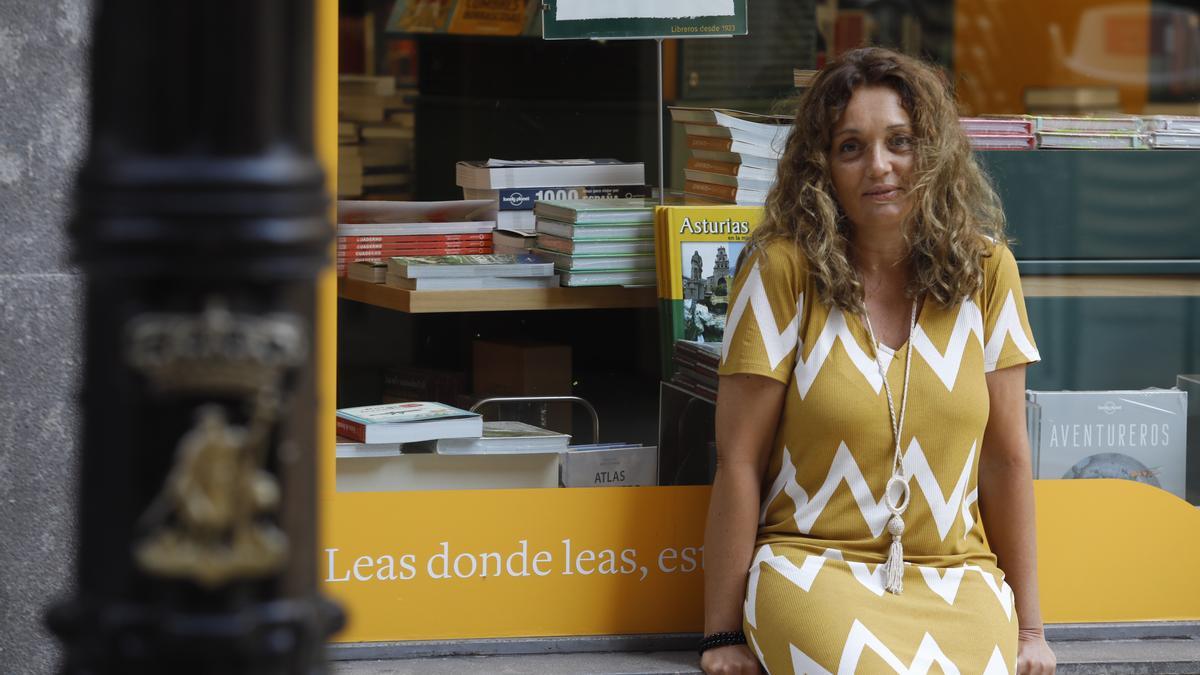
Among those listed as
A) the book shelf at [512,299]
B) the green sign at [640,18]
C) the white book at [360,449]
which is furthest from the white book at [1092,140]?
the white book at [360,449]

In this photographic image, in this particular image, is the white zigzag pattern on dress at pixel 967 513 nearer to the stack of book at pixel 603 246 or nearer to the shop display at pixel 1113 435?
the shop display at pixel 1113 435

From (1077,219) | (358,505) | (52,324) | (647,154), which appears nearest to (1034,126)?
(1077,219)

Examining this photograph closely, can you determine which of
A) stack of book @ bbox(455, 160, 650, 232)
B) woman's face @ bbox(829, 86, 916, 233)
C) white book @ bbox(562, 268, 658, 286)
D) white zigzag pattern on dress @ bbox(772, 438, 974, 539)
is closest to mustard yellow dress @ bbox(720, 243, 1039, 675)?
white zigzag pattern on dress @ bbox(772, 438, 974, 539)

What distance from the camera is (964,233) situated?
2908 mm

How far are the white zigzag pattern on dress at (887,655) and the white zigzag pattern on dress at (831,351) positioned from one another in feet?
1.45

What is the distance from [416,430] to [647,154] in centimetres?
92

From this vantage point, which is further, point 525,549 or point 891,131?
point 525,549

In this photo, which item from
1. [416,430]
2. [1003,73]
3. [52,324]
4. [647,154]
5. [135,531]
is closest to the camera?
[135,531]

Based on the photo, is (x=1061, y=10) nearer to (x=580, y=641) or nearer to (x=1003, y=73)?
(x=1003, y=73)

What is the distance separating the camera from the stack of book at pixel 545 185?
3.88 m

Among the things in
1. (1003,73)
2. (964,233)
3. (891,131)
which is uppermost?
(1003,73)

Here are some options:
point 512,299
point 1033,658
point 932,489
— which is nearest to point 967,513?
point 932,489

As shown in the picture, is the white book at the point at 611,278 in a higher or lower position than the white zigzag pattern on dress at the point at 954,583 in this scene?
higher

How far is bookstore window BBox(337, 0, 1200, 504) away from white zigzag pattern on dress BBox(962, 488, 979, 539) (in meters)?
0.81
